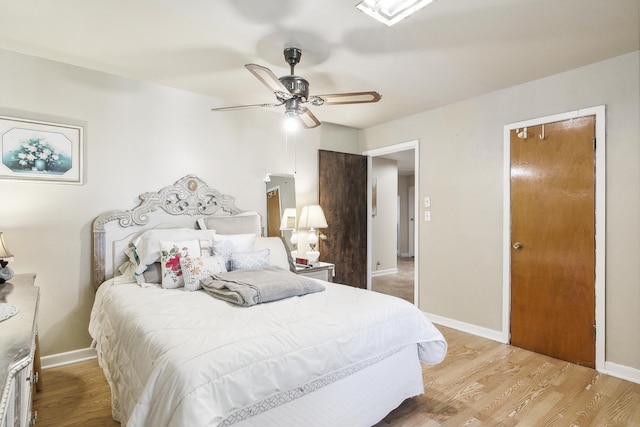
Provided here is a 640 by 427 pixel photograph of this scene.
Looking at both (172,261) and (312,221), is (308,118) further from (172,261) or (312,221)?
(172,261)

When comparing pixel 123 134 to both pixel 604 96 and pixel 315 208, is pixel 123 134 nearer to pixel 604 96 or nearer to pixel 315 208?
pixel 315 208

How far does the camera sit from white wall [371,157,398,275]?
643 cm

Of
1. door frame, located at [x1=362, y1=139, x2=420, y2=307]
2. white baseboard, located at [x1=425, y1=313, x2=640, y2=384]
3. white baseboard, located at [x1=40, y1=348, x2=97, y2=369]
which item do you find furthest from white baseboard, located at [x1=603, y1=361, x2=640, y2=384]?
white baseboard, located at [x1=40, y1=348, x2=97, y2=369]

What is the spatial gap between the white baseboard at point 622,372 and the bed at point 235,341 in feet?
Answer: 5.21

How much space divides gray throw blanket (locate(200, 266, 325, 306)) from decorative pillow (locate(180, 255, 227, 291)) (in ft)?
0.16

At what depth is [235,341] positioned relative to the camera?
1382 mm

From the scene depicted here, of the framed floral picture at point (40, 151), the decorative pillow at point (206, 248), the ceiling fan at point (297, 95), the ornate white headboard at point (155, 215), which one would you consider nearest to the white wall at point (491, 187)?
the ceiling fan at point (297, 95)

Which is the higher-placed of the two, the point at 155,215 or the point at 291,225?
the point at 155,215

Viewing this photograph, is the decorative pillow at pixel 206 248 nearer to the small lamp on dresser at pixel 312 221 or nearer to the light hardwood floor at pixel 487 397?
the light hardwood floor at pixel 487 397

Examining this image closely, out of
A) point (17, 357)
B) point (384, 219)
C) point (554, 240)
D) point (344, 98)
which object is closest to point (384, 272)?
point (384, 219)

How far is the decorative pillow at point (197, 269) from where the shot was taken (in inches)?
92.0

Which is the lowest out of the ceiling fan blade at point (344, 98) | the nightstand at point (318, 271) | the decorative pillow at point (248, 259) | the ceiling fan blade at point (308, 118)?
the nightstand at point (318, 271)

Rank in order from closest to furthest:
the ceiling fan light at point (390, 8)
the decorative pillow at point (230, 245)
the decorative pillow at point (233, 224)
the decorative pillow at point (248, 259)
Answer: the ceiling fan light at point (390, 8), the decorative pillow at point (248, 259), the decorative pillow at point (230, 245), the decorative pillow at point (233, 224)

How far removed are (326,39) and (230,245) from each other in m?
1.78
